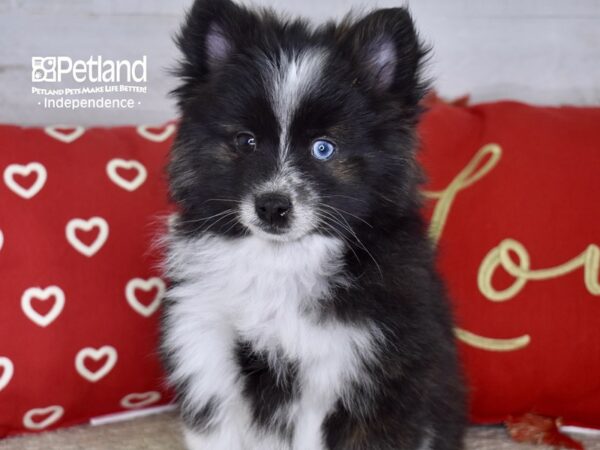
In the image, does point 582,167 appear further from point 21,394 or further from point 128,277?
point 21,394

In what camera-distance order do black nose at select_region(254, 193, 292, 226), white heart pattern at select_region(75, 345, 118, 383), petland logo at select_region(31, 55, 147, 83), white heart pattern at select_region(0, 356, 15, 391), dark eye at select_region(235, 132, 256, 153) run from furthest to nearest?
petland logo at select_region(31, 55, 147, 83), white heart pattern at select_region(75, 345, 118, 383), white heart pattern at select_region(0, 356, 15, 391), dark eye at select_region(235, 132, 256, 153), black nose at select_region(254, 193, 292, 226)

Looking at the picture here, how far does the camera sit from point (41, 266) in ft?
9.71

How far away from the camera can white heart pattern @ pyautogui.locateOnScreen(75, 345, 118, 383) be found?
299 cm

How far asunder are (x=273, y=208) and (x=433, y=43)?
1.97 m

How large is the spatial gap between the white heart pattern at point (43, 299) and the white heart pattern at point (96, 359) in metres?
0.17

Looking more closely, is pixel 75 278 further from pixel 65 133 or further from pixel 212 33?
pixel 212 33

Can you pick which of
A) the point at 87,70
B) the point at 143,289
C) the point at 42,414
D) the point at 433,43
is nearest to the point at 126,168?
the point at 143,289

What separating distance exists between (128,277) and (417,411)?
1.33m

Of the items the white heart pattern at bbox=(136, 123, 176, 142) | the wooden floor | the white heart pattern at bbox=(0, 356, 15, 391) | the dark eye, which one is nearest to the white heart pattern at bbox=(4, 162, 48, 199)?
the white heart pattern at bbox=(136, 123, 176, 142)

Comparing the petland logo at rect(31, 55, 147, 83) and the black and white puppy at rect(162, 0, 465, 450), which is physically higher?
the petland logo at rect(31, 55, 147, 83)

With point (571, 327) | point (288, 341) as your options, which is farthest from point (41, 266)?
point (571, 327)

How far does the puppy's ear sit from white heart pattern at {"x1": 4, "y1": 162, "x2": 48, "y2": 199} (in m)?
1.35

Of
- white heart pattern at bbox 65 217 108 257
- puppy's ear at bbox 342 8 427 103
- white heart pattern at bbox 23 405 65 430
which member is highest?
puppy's ear at bbox 342 8 427 103

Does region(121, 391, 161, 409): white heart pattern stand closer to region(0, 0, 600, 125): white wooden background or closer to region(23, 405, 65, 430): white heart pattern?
region(23, 405, 65, 430): white heart pattern
